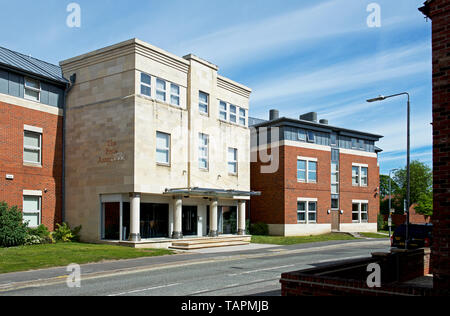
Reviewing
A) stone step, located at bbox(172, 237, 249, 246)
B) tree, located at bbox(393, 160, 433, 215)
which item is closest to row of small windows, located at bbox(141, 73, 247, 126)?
stone step, located at bbox(172, 237, 249, 246)

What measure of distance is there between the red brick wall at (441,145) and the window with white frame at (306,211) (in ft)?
106

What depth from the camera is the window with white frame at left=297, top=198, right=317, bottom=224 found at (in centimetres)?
3990

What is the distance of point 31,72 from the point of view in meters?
26.4

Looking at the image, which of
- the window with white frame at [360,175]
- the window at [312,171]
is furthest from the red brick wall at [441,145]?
the window with white frame at [360,175]

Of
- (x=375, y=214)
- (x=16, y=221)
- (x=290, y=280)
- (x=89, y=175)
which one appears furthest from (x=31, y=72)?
(x=375, y=214)

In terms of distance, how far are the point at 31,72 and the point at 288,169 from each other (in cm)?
2168

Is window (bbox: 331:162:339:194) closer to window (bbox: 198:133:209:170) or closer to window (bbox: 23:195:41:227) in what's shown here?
window (bbox: 198:133:209:170)

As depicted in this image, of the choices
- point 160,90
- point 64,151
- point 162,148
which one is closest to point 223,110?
point 160,90

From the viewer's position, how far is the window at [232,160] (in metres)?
33.8

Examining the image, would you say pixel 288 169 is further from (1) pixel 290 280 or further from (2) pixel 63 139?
(1) pixel 290 280

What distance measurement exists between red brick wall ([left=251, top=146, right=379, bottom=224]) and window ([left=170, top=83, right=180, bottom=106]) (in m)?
12.8

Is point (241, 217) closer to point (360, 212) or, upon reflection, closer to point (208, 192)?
point (208, 192)

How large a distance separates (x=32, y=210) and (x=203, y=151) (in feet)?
37.1

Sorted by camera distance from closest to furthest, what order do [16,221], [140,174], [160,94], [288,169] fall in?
[16,221] < [140,174] < [160,94] < [288,169]
